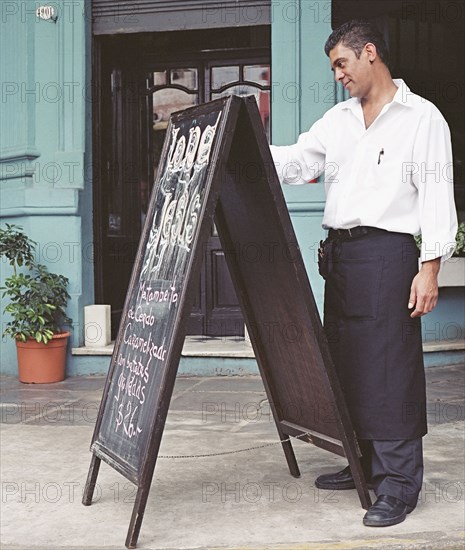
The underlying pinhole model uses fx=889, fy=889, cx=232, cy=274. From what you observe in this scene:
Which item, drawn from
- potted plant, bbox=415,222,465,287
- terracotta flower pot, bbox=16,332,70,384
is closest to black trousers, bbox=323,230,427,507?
terracotta flower pot, bbox=16,332,70,384

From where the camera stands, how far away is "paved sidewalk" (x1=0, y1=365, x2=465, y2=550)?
3.59 meters

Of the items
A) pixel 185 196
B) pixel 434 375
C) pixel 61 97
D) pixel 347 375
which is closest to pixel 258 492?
pixel 347 375

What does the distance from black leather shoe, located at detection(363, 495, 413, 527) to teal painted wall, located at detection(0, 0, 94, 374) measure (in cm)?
438

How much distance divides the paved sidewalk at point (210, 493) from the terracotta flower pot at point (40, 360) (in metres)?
1.15

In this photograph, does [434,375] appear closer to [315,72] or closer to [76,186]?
[315,72]

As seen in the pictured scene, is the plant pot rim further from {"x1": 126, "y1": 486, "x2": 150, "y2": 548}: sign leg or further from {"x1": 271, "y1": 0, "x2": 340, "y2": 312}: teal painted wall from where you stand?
{"x1": 126, "y1": 486, "x2": 150, "y2": 548}: sign leg

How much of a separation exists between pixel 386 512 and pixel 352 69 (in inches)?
73.9

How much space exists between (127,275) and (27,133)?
5.67 ft

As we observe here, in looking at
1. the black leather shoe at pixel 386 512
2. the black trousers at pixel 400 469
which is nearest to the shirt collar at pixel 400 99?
the black trousers at pixel 400 469

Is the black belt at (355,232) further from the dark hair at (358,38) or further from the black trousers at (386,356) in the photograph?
the dark hair at (358,38)

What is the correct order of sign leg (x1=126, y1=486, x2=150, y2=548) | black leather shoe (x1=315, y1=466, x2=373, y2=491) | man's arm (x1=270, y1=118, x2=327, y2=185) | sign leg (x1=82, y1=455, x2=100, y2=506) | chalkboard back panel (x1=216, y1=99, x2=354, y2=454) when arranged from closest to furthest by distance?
sign leg (x1=126, y1=486, x2=150, y2=548), chalkboard back panel (x1=216, y1=99, x2=354, y2=454), sign leg (x1=82, y1=455, x2=100, y2=506), man's arm (x1=270, y1=118, x2=327, y2=185), black leather shoe (x1=315, y1=466, x2=373, y2=491)

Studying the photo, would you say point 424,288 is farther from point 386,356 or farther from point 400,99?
point 400,99

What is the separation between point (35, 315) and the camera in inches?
281

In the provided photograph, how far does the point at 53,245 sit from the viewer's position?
7672mm
